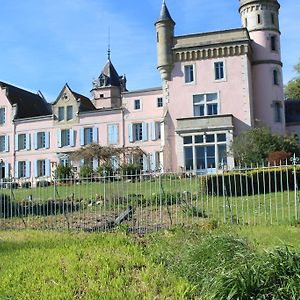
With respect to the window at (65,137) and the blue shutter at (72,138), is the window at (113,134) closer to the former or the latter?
the blue shutter at (72,138)

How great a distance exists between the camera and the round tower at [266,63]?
1523 inches

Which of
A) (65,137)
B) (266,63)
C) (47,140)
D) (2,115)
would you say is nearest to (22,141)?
(47,140)

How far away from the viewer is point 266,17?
39562 mm

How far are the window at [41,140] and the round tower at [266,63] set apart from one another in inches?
858

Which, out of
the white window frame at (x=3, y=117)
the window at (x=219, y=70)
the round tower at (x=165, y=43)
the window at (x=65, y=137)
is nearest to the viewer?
the window at (x=219, y=70)

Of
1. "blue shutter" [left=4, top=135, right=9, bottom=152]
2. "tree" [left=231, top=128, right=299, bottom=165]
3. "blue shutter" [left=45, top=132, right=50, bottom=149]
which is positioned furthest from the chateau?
"blue shutter" [left=4, top=135, right=9, bottom=152]

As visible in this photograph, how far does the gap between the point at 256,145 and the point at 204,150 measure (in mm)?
5496

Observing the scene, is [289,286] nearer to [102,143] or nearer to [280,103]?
[280,103]

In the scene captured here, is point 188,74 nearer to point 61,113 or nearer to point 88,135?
point 88,135

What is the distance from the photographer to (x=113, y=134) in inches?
1772

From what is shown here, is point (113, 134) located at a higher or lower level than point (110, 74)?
lower

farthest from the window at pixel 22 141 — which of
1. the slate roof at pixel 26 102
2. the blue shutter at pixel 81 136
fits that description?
the blue shutter at pixel 81 136

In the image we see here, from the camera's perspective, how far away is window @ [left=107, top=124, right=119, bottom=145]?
44875mm

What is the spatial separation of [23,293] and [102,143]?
39234 millimetres
